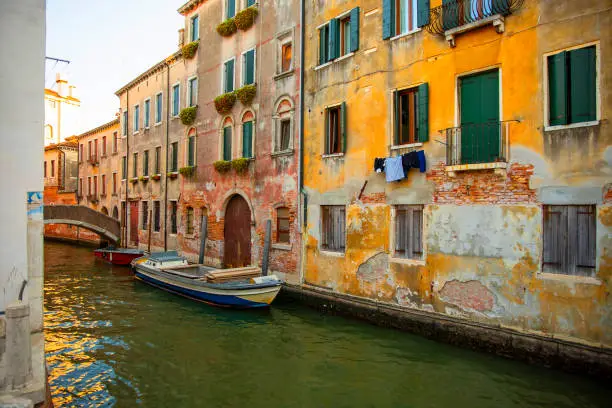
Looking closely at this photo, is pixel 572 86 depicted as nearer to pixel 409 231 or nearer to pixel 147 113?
pixel 409 231

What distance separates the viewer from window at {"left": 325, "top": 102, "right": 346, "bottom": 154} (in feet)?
41.1

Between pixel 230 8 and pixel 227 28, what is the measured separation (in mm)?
991

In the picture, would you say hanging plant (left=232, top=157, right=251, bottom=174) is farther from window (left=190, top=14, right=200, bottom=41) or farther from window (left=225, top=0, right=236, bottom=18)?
window (left=190, top=14, right=200, bottom=41)

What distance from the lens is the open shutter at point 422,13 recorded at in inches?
396

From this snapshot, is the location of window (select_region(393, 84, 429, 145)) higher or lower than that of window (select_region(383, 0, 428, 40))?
lower

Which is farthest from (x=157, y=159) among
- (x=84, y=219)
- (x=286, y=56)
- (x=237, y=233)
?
(x=286, y=56)

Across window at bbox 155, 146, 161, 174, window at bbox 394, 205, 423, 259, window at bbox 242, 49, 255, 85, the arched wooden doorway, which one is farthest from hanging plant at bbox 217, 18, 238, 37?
Result: window at bbox 394, 205, 423, 259

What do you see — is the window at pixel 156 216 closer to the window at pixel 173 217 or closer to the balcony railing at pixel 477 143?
the window at pixel 173 217

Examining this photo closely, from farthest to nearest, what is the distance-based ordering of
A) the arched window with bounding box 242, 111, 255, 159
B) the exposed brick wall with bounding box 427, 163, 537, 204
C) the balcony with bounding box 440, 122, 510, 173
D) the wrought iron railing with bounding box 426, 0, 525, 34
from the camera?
A: the arched window with bounding box 242, 111, 255, 159 < the balcony with bounding box 440, 122, 510, 173 < the wrought iron railing with bounding box 426, 0, 525, 34 < the exposed brick wall with bounding box 427, 163, 537, 204

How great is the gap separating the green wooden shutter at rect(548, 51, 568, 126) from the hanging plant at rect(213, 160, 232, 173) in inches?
447

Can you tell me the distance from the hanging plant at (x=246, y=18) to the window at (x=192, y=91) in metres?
4.26

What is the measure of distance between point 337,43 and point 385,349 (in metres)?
7.99

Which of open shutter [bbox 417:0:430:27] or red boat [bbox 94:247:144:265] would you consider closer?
open shutter [bbox 417:0:430:27]

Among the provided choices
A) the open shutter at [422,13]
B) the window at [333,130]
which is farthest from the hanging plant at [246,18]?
the open shutter at [422,13]
